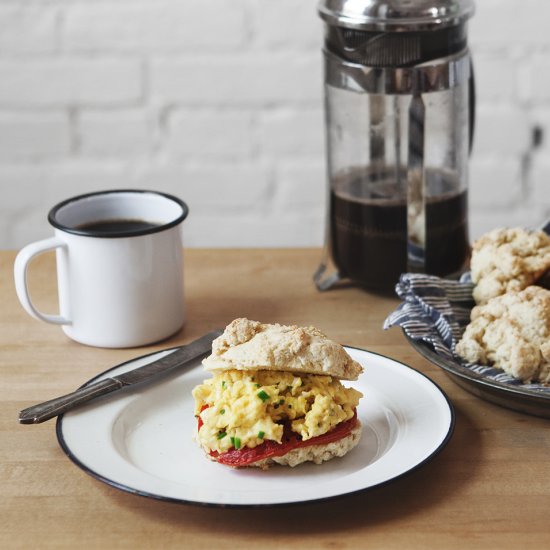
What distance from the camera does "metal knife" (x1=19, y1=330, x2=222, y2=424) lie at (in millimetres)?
870

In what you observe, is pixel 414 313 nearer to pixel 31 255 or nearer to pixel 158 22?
pixel 31 255

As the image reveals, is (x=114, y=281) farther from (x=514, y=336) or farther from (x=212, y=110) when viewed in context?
(x=212, y=110)

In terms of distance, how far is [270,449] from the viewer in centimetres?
80

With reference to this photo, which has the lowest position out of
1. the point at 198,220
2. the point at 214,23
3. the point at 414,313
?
the point at 198,220

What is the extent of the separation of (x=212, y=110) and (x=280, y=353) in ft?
3.69

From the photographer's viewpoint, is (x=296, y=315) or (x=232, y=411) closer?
(x=232, y=411)

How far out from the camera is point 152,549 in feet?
2.37

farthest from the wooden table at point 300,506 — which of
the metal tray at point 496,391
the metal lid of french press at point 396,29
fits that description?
the metal lid of french press at point 396,29

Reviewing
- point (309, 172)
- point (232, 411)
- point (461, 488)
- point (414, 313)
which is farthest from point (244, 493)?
point (309, 172)

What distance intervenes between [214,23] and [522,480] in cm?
122

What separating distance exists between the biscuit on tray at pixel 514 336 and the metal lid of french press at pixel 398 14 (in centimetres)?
33

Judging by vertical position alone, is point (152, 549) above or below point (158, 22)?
below

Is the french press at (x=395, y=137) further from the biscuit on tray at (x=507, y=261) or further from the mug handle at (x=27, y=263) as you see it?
the mug handle at (x=27, y=263)

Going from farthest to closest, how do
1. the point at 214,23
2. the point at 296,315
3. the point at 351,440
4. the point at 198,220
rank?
1. the point at 198,220
2. the point at 214,23
3. the point at 296,315
4. the point at 351,440
